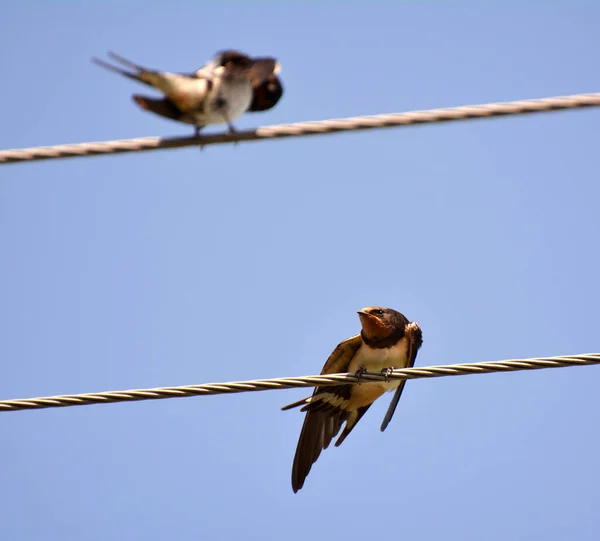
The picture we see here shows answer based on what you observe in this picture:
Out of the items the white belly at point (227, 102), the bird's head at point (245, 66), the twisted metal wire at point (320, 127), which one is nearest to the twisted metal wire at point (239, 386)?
the twisted metal wire at point (320, 127)

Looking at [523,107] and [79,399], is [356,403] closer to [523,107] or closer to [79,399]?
[79,399]

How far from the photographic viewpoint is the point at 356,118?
13.5 ft

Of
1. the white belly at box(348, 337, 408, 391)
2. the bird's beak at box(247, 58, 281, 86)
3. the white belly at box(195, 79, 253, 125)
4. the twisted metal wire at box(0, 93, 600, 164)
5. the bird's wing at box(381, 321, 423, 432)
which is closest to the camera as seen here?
the twisted metal wire at box(0, 93, 600, 164)

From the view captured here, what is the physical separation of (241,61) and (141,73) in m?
0.84

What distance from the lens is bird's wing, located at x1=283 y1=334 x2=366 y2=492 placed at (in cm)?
705

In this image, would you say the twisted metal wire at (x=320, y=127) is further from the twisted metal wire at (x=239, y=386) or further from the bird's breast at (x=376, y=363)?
the bird's breast at (x=376, y=363)

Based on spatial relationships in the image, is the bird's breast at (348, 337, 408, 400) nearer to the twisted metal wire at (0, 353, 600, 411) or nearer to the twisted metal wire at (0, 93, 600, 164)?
the twisted metal wire at (0, 353, 600, 411)

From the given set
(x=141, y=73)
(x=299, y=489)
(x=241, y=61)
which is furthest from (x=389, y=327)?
(x=141, y=73)

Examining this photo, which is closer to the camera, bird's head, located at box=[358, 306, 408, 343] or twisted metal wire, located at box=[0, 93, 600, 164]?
twisted metal wire, located at box=[0, 93, 600, 164]

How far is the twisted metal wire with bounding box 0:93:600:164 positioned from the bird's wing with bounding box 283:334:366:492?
3186 millimetres

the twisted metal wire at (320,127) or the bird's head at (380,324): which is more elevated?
the twisted metal wire at (320,127)

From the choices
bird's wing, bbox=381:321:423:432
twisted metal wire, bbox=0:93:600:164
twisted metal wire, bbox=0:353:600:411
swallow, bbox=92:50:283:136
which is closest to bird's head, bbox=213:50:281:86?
swallow, bbox=92:50:283:136

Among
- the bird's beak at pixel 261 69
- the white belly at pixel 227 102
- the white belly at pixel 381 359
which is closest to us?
the white belly at pixel 227 102

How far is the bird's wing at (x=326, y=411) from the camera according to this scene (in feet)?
23.1
